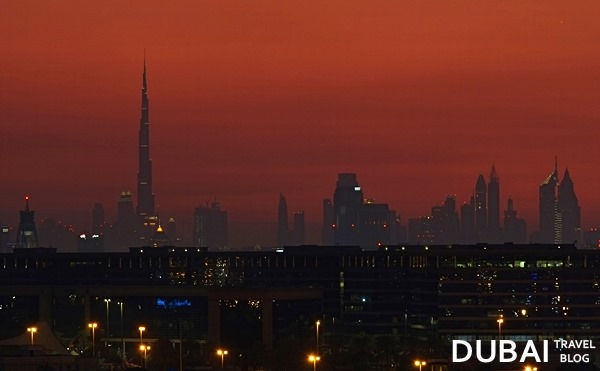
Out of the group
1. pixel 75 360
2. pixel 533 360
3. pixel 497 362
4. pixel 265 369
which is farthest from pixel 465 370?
pixel 265 369

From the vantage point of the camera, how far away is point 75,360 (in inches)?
6147

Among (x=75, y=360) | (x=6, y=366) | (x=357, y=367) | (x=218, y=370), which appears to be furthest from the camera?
(x=357, y=367)

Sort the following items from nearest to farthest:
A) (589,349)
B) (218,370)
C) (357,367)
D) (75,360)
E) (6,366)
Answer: (6,366) < (75,360) < (218,370) < (357,367) < (589,349)

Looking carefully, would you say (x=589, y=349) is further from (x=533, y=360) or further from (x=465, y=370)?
(x=465, y=370)

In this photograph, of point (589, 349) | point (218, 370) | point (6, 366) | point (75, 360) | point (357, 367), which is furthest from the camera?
point (589, 349)

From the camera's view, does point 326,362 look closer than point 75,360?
No

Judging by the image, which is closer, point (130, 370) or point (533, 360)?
point (130, 370)

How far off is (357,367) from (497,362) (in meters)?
27.5

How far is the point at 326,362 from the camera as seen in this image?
19112 centimetres

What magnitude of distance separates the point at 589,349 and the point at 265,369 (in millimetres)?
32122

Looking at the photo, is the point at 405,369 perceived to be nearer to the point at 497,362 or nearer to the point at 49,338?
the point at 497,362

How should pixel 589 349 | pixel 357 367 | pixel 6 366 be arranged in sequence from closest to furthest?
1. pixel 6 366
2. pixel 357 367
3. pixel 589 349

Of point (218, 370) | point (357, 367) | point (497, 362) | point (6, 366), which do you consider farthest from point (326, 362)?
point (6, 366)

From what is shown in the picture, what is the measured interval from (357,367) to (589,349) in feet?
91.4
